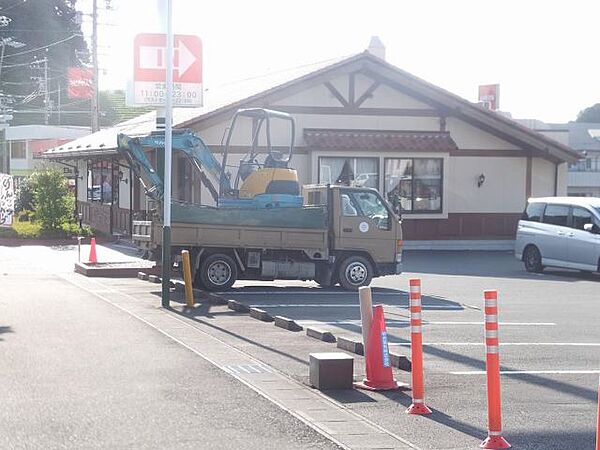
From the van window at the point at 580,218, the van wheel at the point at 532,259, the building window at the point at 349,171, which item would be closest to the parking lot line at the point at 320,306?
the van window at the point at 580,218

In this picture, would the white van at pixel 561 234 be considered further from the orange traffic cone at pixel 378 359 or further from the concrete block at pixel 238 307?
the orange traffic cone at pixel 378 359

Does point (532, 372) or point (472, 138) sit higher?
point (472, 138)

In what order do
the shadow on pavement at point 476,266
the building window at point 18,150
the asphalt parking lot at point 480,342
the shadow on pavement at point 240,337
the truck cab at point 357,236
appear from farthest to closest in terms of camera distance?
the building window at point 18,150 < the shadow on pavement at point 476,266 < the truck cab at point 357,236 < the shadow on pavement at point 240,337 < the asphalt parking lot at point 480,342

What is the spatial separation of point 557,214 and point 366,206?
280 inches

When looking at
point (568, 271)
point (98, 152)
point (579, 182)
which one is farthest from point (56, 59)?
point (568, 271)

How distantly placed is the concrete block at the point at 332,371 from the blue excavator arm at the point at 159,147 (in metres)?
10.2

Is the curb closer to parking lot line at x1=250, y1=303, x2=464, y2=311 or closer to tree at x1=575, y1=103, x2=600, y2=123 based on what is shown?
parking lot line at x1=250, y1=303, x2=464, y2=311

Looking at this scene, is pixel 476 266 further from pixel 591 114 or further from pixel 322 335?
pixel 591 114

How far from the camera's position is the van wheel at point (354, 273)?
1936cm

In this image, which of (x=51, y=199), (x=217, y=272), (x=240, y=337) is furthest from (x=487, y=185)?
(x=240, y=337)

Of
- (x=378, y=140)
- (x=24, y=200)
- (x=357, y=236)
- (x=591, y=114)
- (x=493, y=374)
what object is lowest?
(x=493, y=374)

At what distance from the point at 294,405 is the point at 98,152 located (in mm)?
23845

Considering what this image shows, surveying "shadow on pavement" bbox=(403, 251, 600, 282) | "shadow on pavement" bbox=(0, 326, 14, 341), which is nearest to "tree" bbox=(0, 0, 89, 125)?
"shadow on pavement" bbox=(403, 251, 600, 282)

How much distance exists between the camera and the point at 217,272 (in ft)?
60.9
